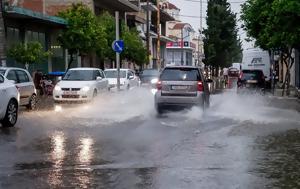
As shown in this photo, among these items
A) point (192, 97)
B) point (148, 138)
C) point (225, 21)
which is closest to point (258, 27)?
point (192, 97)

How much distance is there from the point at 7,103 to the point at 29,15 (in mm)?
21529

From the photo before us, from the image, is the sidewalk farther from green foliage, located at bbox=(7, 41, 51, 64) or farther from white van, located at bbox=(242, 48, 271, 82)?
white van, located at bbox=(242, 48, 271, 82)

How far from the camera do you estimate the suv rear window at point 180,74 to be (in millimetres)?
19438

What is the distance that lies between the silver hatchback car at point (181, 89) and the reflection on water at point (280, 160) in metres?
5.28

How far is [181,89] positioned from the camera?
19.3 m

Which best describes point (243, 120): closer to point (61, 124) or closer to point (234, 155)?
point (61, 124)

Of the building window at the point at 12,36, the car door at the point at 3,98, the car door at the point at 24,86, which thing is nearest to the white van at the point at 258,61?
the building window at the point at 12,36

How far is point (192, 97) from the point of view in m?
19.2

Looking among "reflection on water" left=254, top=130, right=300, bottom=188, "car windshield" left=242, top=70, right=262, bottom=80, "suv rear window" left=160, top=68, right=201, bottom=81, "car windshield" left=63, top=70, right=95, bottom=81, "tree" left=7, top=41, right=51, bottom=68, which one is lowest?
"reflection on water" left=254, top=130, right=300, bottom=188

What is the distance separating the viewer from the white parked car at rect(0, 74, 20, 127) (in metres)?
15.3

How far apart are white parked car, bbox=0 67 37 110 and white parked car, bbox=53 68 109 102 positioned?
1967 mm

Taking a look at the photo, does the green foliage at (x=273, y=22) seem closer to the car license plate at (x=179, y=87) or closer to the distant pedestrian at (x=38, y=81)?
the car license plate at (x=179, y=87)

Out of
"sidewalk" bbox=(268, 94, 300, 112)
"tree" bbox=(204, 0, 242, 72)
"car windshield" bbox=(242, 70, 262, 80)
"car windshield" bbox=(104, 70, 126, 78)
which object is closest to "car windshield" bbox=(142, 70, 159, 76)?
"car windshield" bbox=(104, 70, 126, 78)

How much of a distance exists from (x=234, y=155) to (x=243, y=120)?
7163mm
